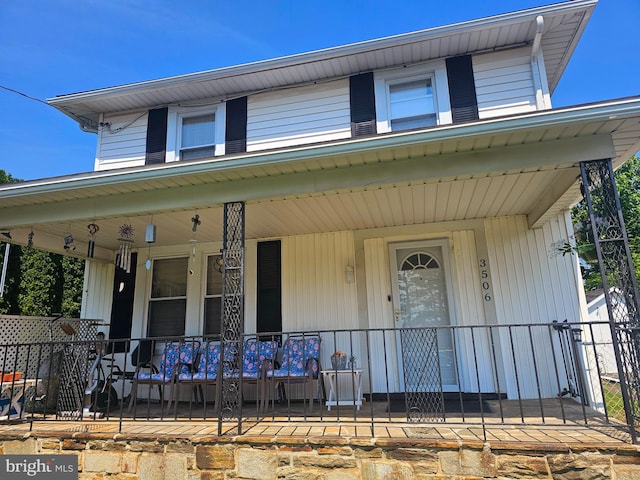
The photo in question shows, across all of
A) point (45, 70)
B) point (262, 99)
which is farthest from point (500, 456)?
point (45, 70)

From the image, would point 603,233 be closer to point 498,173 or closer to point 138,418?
point 498,173

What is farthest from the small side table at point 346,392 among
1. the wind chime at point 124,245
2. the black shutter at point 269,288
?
the wind chime at point 124,245

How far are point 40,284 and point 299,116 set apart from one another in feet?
25.6

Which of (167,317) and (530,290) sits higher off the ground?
(530,290)

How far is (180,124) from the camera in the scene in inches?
241

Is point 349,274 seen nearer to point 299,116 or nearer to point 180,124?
point 299,116

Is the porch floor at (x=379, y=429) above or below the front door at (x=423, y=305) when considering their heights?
below

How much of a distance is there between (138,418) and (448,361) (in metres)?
3.63

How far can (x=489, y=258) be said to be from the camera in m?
5.09

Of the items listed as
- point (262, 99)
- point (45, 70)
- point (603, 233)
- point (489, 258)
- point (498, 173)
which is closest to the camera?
point (603, 233)

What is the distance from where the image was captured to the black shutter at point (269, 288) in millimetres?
5629

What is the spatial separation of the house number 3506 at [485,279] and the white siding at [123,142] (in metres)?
5.05

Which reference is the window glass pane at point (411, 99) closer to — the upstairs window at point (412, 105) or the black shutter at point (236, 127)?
the upstairs window at point (412, 105)

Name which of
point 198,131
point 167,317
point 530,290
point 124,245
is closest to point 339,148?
point 530,290
